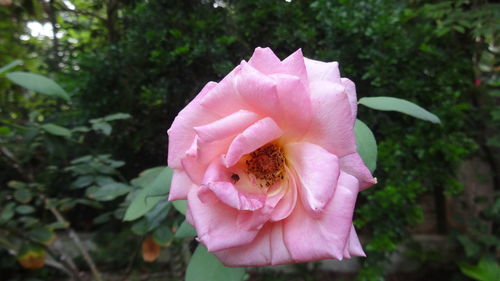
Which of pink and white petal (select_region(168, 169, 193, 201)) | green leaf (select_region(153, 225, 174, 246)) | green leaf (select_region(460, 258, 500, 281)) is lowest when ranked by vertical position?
green leaf (select_region(460, 258, 500, 281))

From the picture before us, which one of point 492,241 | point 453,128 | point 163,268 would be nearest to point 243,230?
point 453,128

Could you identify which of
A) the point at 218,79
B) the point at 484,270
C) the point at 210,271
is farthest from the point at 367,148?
the point at 484,270

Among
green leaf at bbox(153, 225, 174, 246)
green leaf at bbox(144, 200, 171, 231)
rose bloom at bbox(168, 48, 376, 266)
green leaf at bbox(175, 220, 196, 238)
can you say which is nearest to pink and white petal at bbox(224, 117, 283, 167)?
rose bloom at bbox(168, 48, 376, 266)

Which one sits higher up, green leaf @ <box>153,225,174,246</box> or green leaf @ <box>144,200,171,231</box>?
green leaf @ <box>144,200,171,231</box>

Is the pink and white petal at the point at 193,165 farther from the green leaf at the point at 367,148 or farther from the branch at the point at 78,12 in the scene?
the branch at the point at 78,12

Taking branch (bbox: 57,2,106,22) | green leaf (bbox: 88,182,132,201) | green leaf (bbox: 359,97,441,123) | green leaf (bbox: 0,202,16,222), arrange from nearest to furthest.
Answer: green leaf (bbox: 359,97,441,123) < green leaf (bbox: 88,182,132,201) < green leaf (bbox: 0,202,16,222) < branch (bbox: 57,2,106,22)

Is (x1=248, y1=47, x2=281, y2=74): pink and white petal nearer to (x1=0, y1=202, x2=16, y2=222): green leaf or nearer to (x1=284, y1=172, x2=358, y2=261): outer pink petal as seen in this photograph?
(x1=284, y1=172, x2=358, y2=261): outer pink petal

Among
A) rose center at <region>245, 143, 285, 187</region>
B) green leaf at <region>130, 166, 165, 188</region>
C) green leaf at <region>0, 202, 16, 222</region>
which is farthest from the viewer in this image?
green leaf at <region>0, 202, 16, 222</region>
